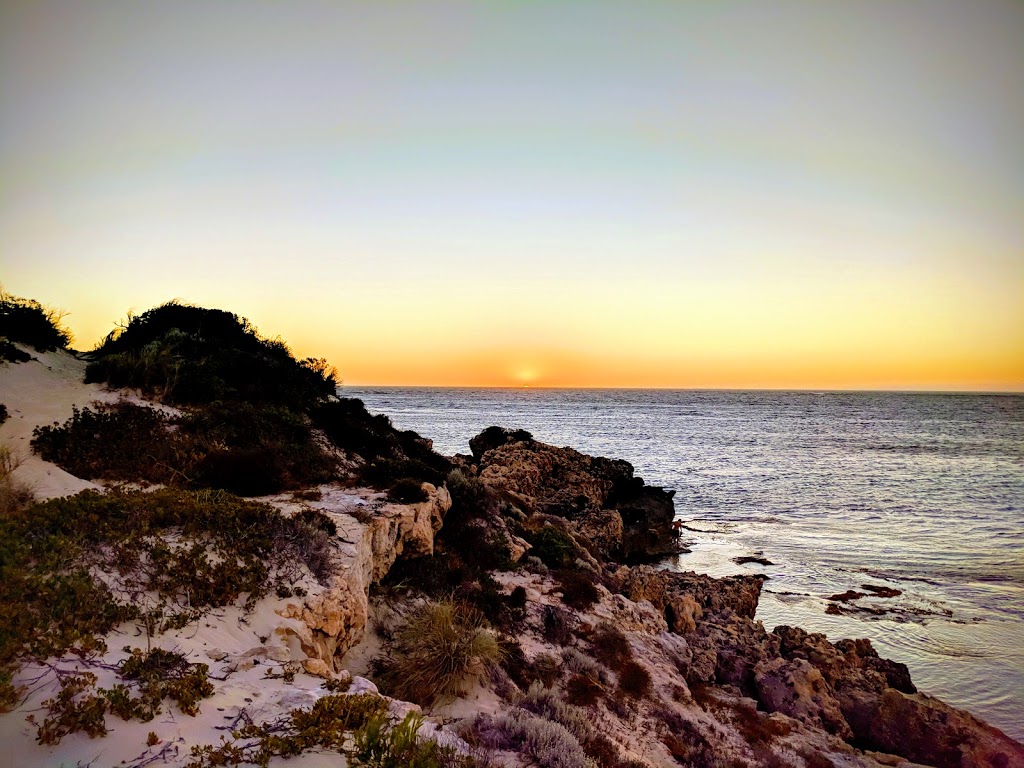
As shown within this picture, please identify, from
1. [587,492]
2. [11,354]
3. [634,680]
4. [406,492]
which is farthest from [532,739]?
[587,492]

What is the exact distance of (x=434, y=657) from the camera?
7.55m

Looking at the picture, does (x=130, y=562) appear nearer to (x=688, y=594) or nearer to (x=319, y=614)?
(x=319, y=614)

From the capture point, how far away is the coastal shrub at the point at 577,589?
38.6 ft

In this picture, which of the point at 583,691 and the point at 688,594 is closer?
the point at 583,691

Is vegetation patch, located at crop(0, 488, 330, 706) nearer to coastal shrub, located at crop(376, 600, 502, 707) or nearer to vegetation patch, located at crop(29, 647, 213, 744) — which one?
vegetation patch, located at crop(29, 647, 213, 744)

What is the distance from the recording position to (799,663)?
38.6ft

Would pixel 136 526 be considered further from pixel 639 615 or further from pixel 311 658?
pixel 639 615

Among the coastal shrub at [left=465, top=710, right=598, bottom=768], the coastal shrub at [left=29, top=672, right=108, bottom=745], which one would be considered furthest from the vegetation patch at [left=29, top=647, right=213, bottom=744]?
the coastal shrub at [left=465, top=710, right=598, bottom=768]

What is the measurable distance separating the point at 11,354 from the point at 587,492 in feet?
63.3

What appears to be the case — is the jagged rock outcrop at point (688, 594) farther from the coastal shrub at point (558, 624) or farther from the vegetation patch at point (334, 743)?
the vegetation patch at point (334, 743)

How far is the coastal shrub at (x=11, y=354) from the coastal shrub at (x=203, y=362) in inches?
49.9

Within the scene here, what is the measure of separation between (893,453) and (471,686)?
195ft

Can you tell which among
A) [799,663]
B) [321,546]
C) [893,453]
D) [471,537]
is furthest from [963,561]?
[893,453]

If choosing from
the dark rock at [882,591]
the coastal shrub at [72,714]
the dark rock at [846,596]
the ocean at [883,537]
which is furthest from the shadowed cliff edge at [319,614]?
the dark rock at [882,591]
